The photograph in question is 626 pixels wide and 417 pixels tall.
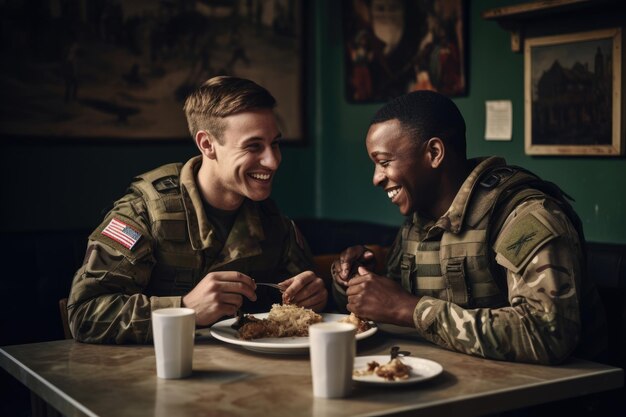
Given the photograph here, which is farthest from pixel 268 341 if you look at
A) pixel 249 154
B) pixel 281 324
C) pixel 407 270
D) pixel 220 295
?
pixel 249 154

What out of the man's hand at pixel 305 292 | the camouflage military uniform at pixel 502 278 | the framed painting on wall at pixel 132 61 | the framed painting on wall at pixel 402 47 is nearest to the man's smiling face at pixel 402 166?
the camouflage military uniform at pixel 502 278

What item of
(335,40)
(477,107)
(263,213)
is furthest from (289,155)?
(263,213)

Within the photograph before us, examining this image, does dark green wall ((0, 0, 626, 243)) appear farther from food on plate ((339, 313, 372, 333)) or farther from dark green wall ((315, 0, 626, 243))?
food on plate ((339, 313, 372, 333))

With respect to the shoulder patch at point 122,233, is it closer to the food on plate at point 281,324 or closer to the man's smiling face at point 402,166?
the food on plate at point 281,324

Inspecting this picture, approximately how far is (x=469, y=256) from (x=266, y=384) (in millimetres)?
892

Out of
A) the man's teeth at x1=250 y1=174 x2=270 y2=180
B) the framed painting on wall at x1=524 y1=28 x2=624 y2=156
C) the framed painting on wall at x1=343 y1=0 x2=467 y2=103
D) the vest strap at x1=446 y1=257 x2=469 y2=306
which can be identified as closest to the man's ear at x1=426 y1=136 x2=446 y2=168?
the vest strap at x1=446 y1=257 x2=469 y2=306

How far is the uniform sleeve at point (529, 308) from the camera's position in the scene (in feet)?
7.18

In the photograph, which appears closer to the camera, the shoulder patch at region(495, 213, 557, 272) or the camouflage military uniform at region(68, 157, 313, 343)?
the shoulder patch at region(495, 213, 557, 272)

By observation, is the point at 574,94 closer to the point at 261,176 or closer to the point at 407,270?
the point at 407,270

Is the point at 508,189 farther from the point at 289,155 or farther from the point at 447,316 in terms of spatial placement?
the point at 289,155

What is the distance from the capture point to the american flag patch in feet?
8.94

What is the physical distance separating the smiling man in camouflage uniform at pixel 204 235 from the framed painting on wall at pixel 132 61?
1799mm

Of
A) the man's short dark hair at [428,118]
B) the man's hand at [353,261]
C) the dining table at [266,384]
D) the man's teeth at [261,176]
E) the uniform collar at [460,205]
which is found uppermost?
the man's short dark hair at [428,118]

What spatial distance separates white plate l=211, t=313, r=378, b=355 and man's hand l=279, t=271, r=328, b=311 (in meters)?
0.21
